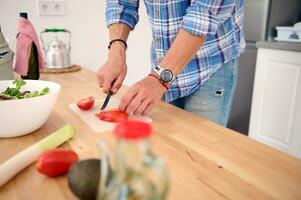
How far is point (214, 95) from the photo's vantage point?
95 cm

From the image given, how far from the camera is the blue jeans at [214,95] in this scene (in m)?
0.94

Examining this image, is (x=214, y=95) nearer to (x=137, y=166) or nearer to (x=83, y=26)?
(x=137, y=166)

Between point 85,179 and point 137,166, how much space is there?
0.48 ft

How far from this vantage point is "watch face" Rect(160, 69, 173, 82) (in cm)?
75

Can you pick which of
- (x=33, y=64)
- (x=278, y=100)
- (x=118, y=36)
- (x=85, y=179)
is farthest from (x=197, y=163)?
(x=278, y=100)

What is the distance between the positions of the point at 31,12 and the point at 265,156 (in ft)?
4.66

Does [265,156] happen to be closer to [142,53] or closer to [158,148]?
[158,148]

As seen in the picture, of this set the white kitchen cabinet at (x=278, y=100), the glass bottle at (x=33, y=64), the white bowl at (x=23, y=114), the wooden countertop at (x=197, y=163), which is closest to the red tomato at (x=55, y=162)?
the wooden countertop at (x=197, y=163)

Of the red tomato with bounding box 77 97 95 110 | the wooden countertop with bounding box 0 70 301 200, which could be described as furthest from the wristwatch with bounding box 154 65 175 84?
the red tomato with bounding box 77 97 95 110

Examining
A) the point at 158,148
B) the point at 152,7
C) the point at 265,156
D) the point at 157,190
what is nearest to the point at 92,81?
the point at 152,7

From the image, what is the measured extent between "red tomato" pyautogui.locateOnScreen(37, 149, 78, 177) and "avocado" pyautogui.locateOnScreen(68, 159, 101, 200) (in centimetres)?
8

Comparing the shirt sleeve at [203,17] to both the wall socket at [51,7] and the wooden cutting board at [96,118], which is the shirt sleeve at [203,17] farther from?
the wall socket at [51,7]

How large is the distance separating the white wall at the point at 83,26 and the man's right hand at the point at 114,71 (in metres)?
0.79

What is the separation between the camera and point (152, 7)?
94 cm
